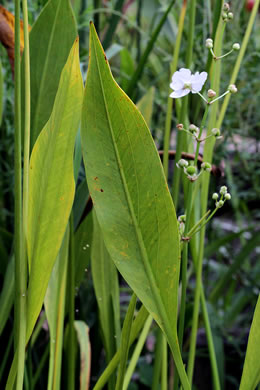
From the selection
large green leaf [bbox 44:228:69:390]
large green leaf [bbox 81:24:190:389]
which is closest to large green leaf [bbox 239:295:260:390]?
large green leaf [bbox 81:24:190:389]

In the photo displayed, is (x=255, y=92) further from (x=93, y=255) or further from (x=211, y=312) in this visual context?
(x=93, y=255)

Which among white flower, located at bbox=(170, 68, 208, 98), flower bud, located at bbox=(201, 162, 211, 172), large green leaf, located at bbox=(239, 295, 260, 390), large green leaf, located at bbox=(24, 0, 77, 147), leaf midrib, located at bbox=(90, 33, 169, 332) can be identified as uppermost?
large green leaf, located at bbox=(24, 0, 77, 147)

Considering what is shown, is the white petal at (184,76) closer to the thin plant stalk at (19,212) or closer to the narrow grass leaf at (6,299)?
the thin plant stalk at (19,212)

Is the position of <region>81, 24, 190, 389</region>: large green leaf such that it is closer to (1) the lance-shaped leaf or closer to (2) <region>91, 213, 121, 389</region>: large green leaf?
(1) the lance-shaped leaf

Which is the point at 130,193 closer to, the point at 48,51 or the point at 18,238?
the point at 18,238

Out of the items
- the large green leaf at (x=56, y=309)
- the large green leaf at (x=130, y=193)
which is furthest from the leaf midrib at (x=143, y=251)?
the large green leaf at (x=56, y=309)

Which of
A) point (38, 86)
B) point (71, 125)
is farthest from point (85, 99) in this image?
point (38, 86)
